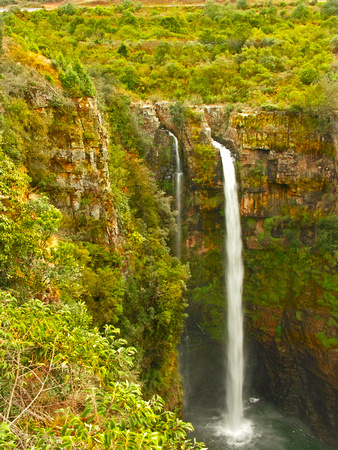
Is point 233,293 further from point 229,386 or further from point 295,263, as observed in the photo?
point 229,386

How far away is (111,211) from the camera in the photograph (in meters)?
12.9

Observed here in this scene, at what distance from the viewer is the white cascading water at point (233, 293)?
64.5 ft

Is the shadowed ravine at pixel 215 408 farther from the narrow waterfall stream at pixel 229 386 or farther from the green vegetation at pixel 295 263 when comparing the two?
the green vegetation at pixel 295 263

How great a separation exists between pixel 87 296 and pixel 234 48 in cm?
2452

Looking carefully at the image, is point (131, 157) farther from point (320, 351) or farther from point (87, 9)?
point (87, 9)

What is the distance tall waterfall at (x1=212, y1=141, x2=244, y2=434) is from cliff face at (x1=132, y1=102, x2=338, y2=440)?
510 mm

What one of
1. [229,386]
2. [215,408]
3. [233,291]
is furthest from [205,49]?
[215,408]

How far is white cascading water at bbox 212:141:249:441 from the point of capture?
19.7m

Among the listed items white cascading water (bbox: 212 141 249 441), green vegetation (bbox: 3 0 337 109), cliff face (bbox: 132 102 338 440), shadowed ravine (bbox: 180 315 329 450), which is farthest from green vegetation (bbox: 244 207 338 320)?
green vegetation (bbox: 3 0 337 109)

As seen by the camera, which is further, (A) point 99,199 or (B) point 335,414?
(B) point 335,414

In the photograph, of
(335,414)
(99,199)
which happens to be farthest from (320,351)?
(99,199)

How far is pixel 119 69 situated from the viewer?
2306cm

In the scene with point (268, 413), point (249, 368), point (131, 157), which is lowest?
point (268, 413)

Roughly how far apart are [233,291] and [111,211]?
1115 cm
